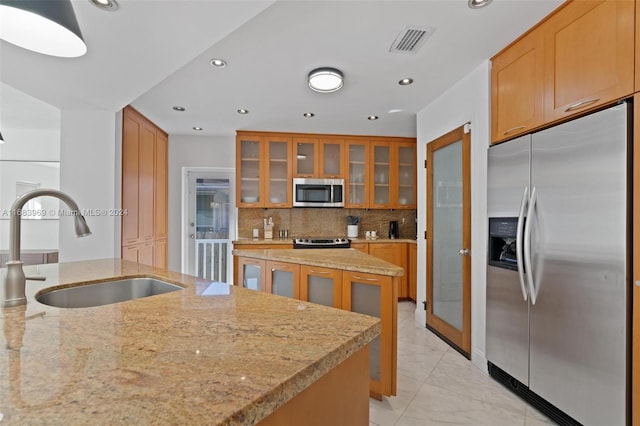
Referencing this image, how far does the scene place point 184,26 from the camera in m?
1.70

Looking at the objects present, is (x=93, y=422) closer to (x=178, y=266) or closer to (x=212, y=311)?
(x=212, y=311)

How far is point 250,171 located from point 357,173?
1.58 meters

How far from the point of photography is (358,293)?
2188 mm

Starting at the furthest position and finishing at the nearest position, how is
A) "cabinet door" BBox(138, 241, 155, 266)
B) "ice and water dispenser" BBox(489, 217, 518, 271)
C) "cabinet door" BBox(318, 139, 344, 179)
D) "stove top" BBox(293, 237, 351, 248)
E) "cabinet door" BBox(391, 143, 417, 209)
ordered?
"cabinet door" BBox(391, 143, 417, 209), "cabinet door" BBox(318, 139, 344, 179), "stove top" BBox(293, 237, 351, 248), "cabinet door" BBox(138, 241, 155, 266), "ice and water dispenser" BBox(489, 217, 518, 271)

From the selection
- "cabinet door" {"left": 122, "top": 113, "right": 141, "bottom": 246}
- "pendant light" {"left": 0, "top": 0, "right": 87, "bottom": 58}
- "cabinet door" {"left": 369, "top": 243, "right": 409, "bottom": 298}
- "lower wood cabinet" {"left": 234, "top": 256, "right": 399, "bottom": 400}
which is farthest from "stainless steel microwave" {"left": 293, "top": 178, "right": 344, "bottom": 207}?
"pendant light" {"left": 0, "top": 0, "right": 87, "bottom": 58}

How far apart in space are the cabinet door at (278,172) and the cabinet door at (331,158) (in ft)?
1.60

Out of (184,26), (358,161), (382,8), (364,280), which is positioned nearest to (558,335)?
(364,280)

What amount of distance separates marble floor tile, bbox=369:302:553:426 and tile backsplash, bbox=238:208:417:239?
2.45 m

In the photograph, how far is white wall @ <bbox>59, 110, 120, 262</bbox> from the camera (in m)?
2.99

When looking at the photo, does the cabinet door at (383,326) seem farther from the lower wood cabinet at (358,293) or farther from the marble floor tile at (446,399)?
the marble floor tile at (446,399)

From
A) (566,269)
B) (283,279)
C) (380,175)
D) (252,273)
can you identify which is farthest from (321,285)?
(380,175)

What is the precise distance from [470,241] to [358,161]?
2.46m

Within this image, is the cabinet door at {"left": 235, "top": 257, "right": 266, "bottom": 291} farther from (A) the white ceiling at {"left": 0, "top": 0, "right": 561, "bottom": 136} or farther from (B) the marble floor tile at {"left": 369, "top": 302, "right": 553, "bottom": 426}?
(A) the white ceiling at {"left": 0, "top": 0, "right": 561, "bottom": 136}

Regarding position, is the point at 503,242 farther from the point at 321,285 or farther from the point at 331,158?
the point at 331,158
